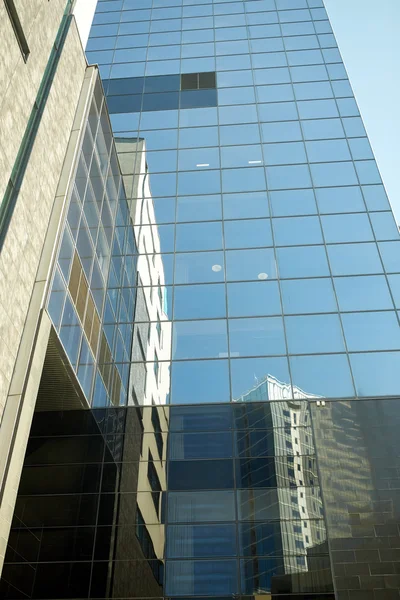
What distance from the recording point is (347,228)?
27.1 metres

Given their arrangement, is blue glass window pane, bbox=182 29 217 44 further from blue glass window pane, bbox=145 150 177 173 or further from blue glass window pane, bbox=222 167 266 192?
blue glass window pane, bbox=222 167 266 192

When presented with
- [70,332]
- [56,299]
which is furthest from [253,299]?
[56,299]

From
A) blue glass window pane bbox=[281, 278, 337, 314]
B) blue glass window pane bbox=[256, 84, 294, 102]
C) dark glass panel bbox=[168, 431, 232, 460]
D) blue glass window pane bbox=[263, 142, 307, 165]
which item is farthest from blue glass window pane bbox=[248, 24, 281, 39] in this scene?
dark glass panel bbox=[168, 431, 232, 460]

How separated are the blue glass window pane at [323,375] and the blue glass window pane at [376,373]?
349 millimetres

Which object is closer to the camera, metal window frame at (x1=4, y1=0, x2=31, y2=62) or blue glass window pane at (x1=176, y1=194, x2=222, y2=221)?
metal window frame at (x1=4, y1=0, x2=31, y2=62)

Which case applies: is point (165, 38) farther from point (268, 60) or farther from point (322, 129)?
point (322, 129)

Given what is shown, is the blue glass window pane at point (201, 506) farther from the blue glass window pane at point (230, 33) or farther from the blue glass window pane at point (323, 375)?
the blue glass window pane at point (230, 33)

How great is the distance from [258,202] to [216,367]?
9.82m

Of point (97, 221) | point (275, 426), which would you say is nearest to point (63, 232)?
point (97, 221)

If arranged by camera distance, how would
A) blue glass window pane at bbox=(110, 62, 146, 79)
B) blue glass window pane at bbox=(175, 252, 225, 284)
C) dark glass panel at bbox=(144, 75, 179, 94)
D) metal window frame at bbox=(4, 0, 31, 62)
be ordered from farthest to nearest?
blue glass window pane at bbox=(110, 62, 146, 79)
dark glass panel at bbox=(144, 75, 179, 94)
blue glass window pane at bbox=(175, 252, 225, 284)
metal window frame at bbox=(4, 0, 31, 62)

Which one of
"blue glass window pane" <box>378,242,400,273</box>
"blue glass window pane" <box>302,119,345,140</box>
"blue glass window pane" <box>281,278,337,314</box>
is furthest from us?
"blue glass window pane" <box>302,119,345,140</box>

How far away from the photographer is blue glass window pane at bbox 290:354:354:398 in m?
21.8

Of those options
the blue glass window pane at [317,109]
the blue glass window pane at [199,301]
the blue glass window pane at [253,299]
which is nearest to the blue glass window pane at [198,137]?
the blue glass window pane at [317,109]

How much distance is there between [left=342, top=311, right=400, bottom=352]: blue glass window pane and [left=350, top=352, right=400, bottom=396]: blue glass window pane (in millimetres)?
390
